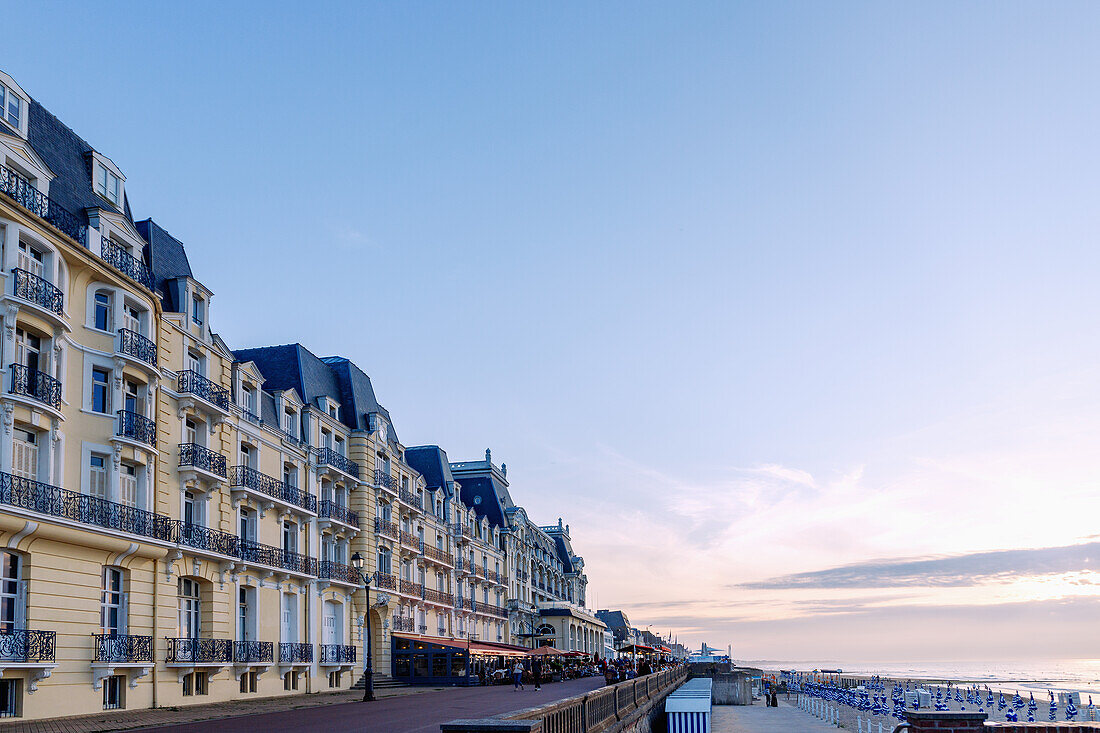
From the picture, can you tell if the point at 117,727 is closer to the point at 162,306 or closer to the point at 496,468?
the point at 162,306

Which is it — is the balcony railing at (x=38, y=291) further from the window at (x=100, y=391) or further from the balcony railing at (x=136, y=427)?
the balcony railing at (x=136, y=427)

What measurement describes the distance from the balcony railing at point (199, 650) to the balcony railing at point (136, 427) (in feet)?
21.3

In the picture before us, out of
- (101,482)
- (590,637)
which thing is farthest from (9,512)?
→ (590,637)

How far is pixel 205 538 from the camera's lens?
109 ft

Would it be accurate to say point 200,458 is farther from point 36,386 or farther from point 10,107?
point 10,107

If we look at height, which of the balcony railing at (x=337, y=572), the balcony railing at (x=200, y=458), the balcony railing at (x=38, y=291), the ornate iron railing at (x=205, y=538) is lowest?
the balcony railing at (x=337, y=572)

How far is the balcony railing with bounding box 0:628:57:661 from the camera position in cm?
2269

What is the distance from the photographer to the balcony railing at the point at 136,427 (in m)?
28.1

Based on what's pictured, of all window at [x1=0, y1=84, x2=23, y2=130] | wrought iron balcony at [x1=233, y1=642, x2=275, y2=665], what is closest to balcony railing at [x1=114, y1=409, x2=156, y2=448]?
window at [x1=0, y1=84, x2=23, y2=130]

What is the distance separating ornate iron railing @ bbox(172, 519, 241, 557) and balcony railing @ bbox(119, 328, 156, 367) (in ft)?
17.9

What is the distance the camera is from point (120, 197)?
32.2m

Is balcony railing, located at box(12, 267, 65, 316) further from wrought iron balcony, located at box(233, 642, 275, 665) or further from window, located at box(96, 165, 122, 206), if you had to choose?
wrought iron balcony, located at box(233, 642, 275, 665)

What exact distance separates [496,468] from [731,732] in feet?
144

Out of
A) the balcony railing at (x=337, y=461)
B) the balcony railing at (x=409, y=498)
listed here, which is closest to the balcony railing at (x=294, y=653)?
the balcony railing at (x=337, y=461)
